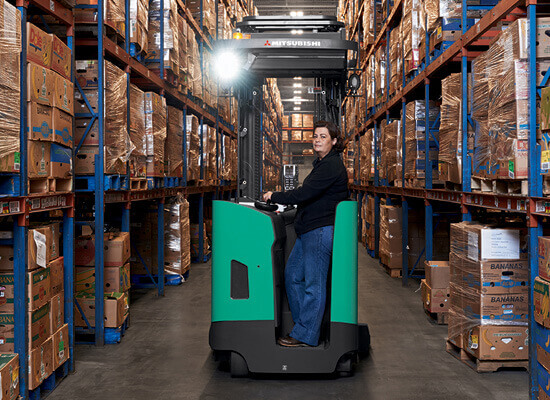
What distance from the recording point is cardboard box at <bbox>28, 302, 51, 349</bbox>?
3.39m

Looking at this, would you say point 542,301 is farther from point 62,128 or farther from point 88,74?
point 88,74

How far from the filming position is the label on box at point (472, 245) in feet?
13.8

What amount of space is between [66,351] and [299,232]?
2.11m

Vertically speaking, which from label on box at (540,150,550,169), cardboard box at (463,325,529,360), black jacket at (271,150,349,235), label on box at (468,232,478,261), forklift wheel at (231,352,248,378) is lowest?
forklift wheel at (231,352,248,378)

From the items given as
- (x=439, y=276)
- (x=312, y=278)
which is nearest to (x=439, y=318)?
(x=439, y=276)

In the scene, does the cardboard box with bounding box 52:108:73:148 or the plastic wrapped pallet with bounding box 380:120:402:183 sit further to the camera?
the plastic wrapped pallet with bounding box 380:120:402:183

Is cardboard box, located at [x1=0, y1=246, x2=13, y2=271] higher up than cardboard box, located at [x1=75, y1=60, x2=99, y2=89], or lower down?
lower down

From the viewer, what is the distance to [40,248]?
3514 millimetres

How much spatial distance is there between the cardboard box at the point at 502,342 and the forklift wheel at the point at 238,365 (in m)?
1.95

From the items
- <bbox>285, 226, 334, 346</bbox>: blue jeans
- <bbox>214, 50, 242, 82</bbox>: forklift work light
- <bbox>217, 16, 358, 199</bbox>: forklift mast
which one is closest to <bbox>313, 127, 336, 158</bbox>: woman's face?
<bbox>285, 226, 334, 346</bbox>: blue jeans

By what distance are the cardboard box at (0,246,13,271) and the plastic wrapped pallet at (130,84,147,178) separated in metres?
2.27

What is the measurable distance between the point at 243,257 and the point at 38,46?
2.12 meters

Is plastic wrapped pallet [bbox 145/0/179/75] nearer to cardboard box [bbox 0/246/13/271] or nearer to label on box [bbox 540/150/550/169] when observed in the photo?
cardboard box [bbox 0/246/13/271]

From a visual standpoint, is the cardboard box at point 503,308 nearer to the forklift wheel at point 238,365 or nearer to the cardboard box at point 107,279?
the forklift wheel at point 238,365
